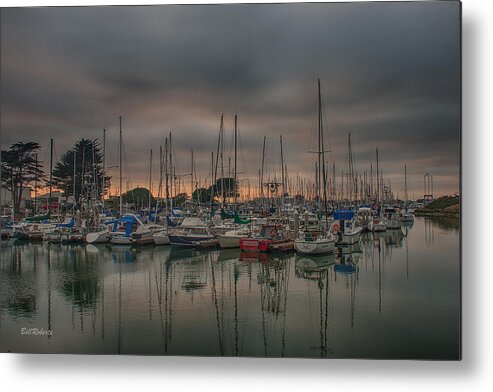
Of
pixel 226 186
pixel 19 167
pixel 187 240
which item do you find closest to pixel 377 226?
pixel 226 186

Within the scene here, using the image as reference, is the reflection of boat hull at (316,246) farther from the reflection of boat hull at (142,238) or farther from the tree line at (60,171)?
the tree line at (60,171)

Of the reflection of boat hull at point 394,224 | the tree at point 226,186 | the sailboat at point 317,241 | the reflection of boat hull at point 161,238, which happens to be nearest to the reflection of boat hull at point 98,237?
the reflection of boat hull at point 161,238

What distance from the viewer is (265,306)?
4371mm

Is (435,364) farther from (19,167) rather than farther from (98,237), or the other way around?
(19,167)

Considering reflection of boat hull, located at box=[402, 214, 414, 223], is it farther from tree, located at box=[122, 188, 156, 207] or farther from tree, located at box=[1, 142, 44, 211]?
tree, located at box=[1, 142, 44, 211]

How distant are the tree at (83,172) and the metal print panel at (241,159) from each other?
20 mm

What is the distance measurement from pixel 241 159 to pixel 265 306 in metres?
1.35

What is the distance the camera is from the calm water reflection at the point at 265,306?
12.9 feet

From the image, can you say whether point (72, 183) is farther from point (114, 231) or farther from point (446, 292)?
point (446, 292)

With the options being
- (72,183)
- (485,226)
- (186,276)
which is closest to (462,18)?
(485,226)

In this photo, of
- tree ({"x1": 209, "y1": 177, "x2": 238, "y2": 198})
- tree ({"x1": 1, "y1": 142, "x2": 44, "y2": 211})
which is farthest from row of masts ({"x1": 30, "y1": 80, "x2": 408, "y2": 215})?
tree ({"x1": 1, "y1": 142, "x2": 44, "y2": 211})

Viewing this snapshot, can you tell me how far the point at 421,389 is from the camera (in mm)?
3736

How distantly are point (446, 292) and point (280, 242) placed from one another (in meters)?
2.12

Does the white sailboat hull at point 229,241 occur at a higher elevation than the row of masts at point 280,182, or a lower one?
lower
